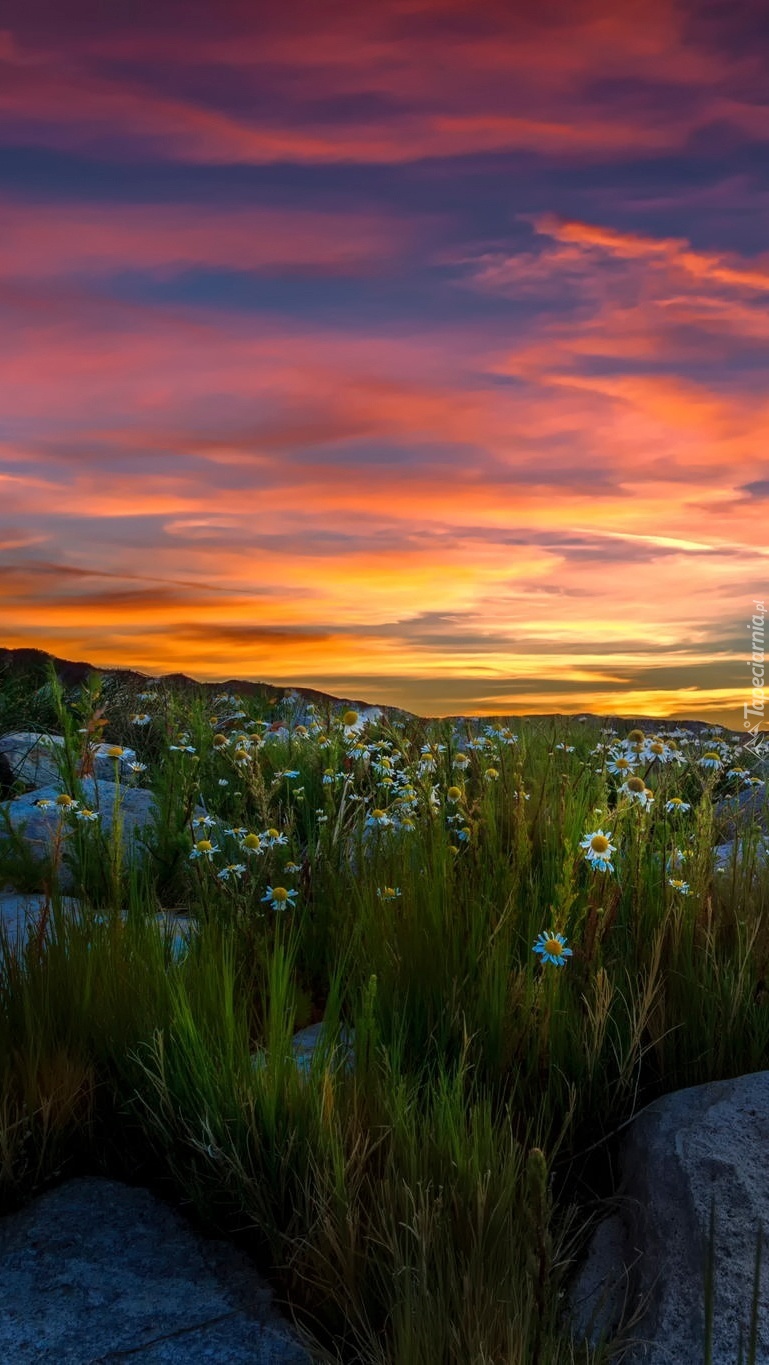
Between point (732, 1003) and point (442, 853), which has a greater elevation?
point (442, 853)

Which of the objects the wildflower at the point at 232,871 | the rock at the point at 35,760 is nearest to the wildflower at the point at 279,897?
the wildflower at the point at 232,871

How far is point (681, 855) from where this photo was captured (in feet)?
15.0

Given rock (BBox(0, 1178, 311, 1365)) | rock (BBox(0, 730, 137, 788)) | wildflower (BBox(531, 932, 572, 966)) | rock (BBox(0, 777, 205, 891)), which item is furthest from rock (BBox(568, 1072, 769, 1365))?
rock (BBox(0, 730, 137, 788))

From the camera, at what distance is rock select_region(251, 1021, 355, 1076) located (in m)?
3.15

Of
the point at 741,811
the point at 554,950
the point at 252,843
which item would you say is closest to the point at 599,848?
the point at 554,950

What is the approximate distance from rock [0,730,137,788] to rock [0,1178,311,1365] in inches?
213

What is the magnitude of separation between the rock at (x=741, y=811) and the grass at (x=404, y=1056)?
0.40 metres

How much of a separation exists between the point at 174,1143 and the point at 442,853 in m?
1.59

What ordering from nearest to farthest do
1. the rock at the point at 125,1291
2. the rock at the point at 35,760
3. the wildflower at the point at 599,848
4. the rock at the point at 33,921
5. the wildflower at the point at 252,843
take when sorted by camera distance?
the rock at the point at 125,1291 → the wildflower at the point at 599,848 → the rock at the point at 33,921 → the wildflower at the point at 252,843 → the rock at the point at 35,760

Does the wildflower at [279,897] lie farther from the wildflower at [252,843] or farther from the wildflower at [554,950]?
the wildflower at [554,950]

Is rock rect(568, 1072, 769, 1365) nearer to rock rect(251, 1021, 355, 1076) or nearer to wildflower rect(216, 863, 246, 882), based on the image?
rock rect(251, 1021, 355, 1076)

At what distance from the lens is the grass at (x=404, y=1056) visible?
8.25ft

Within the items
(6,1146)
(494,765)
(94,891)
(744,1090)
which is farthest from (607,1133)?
(494,765)

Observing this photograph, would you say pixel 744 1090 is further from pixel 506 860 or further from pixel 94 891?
pixel 94 891
